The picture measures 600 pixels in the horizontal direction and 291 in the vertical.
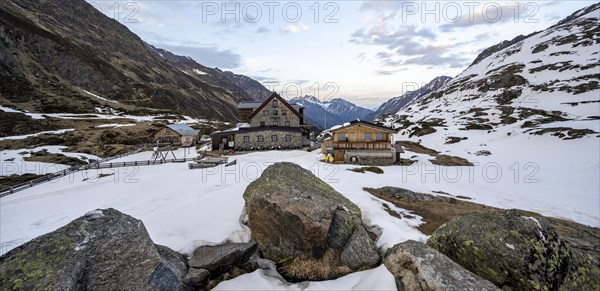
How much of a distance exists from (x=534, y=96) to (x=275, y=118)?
8779 centimetres

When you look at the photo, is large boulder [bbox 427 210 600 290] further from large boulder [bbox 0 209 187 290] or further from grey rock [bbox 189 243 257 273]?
large boulder [bbox 0 209 187 290]

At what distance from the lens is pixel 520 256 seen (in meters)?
7.36

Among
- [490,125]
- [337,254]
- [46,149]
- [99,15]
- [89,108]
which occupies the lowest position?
[337,254]

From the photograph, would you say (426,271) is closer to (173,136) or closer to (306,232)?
(306,232)

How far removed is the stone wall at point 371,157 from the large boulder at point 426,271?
2926cm

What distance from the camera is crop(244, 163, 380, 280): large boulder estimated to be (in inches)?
387

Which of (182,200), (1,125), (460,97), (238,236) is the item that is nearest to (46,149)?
(1,125)

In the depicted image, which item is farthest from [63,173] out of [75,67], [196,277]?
[75,67]

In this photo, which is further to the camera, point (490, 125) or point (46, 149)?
point (490, 125)

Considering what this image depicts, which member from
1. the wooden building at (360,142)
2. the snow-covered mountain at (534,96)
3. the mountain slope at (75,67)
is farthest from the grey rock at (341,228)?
the mountain slope at (75,67)

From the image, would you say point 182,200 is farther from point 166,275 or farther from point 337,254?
point 337,254

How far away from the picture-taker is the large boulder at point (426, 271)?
6562mm

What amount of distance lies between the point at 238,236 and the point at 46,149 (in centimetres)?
5303

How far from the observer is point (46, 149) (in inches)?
1780
